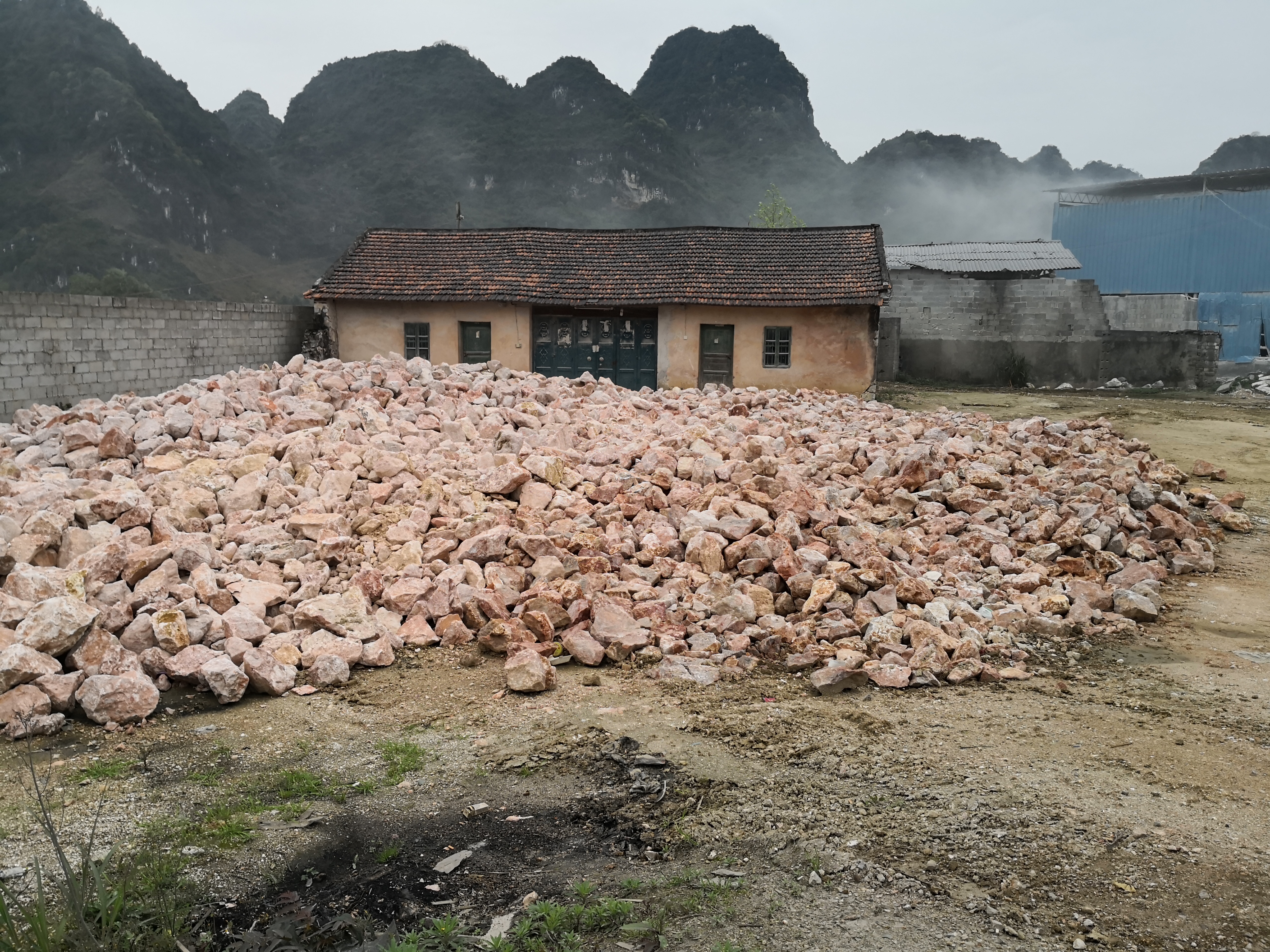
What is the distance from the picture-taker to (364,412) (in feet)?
33.1

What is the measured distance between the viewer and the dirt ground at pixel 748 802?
134 inches

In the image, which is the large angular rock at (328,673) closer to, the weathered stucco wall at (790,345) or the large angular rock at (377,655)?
the large angular rock at (377,655)

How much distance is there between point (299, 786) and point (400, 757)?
0.51m

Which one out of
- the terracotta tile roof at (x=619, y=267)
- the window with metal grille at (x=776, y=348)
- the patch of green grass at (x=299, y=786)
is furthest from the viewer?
the window with metal grille at (x=776, y=348)

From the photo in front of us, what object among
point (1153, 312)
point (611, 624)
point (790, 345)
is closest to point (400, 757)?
point (611, 624)

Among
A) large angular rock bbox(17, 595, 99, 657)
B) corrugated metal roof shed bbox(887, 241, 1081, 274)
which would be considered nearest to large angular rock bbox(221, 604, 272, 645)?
large angular rock bbox(17, 595, 99, 657)

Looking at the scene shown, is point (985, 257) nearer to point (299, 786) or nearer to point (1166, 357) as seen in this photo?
point (1166, 357)

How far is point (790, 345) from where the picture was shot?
64.2ft

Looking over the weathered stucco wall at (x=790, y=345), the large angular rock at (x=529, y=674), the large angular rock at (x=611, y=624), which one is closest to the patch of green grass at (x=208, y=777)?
the large angular rock at (x=529, y=674)

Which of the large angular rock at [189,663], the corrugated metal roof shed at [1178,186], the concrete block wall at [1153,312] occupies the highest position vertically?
the corrugated metal roof shed at [1178,186]

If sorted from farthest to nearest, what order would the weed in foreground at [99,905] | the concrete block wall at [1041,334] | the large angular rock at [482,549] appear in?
the concrete block wall at [1041,334] → the large angular rock at [482,549] → the weed in foreground at [99,905]

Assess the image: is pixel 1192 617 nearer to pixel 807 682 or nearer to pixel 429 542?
pixel 807 682

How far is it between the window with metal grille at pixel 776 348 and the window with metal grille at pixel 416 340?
7289 millimetres

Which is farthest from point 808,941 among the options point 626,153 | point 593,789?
point 626,153
